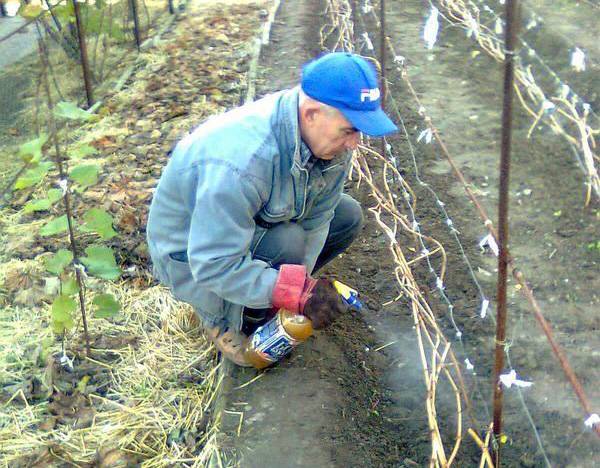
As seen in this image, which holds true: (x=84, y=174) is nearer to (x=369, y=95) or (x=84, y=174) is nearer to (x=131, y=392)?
(x=131, y=392)

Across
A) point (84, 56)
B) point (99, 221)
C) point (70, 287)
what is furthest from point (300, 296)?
point (84, 56)

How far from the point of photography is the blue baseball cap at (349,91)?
2.26m

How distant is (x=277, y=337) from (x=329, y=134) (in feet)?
2.39

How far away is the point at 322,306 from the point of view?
2.46 metres

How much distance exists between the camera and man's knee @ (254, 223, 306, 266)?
264 cm

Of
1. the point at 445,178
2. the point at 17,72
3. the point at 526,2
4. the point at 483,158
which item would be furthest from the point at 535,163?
the point at 17,72

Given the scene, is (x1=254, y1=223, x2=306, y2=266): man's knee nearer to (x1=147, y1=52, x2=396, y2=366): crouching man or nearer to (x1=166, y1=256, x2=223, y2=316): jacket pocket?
(x1=147, y1=52, x2=396, y2=366): crouching man

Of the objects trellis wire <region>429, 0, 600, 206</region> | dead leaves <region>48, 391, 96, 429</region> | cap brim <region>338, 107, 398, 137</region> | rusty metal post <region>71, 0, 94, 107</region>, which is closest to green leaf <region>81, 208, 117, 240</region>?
dead leaves <region>48, 391, 96, 429</region>

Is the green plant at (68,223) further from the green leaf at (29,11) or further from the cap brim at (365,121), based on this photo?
the green leaf at (29,11)

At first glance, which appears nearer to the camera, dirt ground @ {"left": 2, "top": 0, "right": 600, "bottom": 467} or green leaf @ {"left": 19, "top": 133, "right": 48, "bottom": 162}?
dirt ground @ {"left": 2, "top": 0, "right": 600, "bottom": 467}

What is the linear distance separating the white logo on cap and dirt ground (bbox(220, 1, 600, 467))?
107 cm

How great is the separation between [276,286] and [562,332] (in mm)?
1334

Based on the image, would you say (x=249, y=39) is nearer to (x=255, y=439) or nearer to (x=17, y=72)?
(x=17, y=72)

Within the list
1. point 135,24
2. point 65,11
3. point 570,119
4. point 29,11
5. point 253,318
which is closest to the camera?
point 253,318
